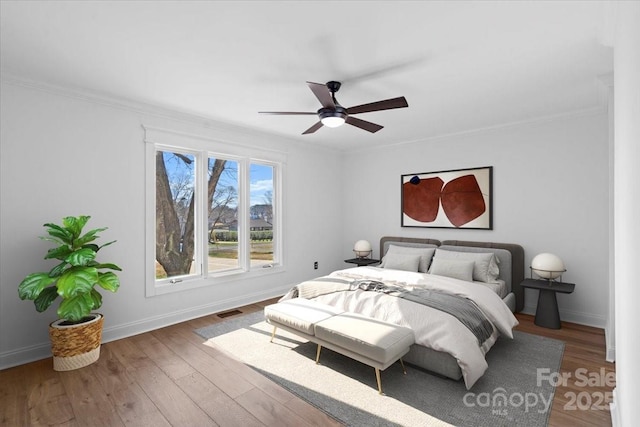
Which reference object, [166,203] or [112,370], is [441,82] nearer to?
[166,203]

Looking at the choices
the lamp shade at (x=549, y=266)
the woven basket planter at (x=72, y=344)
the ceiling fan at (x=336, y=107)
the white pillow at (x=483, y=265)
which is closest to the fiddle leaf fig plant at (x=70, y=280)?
the woven basket planter at (x=72, y=344)

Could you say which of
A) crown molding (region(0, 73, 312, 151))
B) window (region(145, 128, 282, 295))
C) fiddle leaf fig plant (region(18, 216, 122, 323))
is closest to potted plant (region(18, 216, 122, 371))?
fiddle leaf fig plant (region(18, 216, 122, 323))

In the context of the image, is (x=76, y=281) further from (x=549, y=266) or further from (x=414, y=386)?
(x=549, y=266)

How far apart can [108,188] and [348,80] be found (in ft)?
9.04

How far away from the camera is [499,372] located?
2631mm

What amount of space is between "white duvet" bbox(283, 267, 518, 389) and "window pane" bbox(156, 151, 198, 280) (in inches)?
61.2

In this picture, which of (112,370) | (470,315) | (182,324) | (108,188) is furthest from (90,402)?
(470,315)

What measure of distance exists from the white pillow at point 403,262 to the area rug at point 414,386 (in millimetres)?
1453

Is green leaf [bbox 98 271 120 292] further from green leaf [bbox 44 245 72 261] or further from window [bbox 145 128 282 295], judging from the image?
window [bbox 145 128 282 295]

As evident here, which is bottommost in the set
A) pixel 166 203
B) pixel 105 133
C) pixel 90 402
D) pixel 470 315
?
pixel 90 402

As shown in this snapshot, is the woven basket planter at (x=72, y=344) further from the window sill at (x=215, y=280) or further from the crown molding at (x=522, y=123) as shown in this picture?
the crown molding at (x=522, y=123)

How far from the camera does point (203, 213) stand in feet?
13.6

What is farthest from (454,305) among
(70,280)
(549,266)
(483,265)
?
(70,280)

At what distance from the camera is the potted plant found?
8.38 feet
